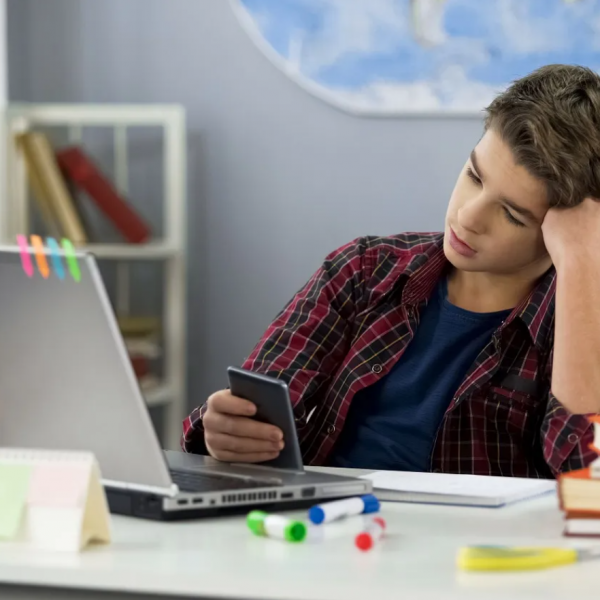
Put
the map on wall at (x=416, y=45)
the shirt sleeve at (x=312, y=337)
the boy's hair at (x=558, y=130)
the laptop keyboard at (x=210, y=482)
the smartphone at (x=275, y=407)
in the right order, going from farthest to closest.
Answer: the map on wall at (x=416, y=45)
the shirt sleeve at (x=312, y=337)
the boy's hair at (x=558, y=130)
the smartphone at (x=275, y=407)
the laptop keyboard at (x=210, y=482)

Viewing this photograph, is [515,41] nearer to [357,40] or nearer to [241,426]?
[357,40]

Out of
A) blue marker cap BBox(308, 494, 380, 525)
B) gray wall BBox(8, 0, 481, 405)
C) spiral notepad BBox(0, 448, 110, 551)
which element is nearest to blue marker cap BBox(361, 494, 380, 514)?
blue marker cap BBox(308, 494, 380, 525)

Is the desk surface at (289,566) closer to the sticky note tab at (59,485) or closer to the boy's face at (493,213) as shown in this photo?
the sticky note tab at (59,485)

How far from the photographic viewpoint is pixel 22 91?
3.01m

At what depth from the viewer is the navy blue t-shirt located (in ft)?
4.91

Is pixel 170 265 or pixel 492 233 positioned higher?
pixel 492 233

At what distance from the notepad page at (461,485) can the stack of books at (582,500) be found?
158 mm

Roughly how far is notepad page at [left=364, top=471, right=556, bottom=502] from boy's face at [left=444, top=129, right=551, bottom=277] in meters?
0.34

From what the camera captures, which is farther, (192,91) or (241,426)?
(192,91)

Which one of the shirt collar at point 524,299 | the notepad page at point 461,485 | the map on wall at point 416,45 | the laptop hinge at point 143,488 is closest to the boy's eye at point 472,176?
the shirt collar at point 524,299

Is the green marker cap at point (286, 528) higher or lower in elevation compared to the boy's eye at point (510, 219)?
lower

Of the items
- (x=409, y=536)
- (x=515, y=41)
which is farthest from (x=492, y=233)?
(x=515, y=41)

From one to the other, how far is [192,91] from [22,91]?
18.7 inches

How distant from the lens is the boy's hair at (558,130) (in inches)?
55.7
